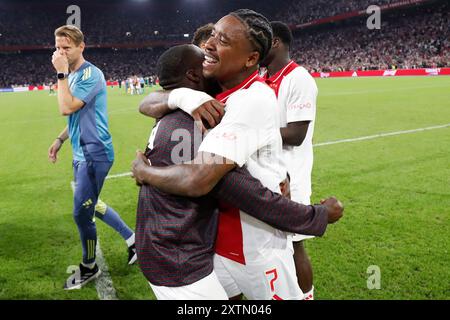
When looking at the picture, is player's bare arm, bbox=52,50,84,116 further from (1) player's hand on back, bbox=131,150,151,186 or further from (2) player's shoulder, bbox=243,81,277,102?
(2) player's shoulder, bbox=243,81,277,102

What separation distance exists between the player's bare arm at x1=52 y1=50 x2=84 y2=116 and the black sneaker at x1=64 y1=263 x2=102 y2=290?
1495 mm

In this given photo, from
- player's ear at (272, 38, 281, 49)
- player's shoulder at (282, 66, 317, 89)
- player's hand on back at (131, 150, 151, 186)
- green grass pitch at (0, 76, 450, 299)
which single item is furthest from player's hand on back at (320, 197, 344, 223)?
green grass pitch at (0, 76, 450, 299)

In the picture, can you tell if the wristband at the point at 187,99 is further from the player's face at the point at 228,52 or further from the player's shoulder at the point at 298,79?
the player's shoulder at the point at 298,79

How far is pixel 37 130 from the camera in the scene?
43.9 ft

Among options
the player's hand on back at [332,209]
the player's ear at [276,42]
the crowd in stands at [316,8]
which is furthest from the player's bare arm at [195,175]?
the crowd in stands at [316,8]

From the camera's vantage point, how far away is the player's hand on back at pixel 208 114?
1570mm

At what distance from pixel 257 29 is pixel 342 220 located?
3.79 meters

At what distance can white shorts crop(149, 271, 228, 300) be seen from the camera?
67.9 inches

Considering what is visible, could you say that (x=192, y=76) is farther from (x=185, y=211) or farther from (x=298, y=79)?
(x=298, y=79)

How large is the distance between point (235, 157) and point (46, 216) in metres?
4.96

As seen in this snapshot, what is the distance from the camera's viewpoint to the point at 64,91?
3.31 m

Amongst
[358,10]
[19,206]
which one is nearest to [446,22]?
[358,10]
